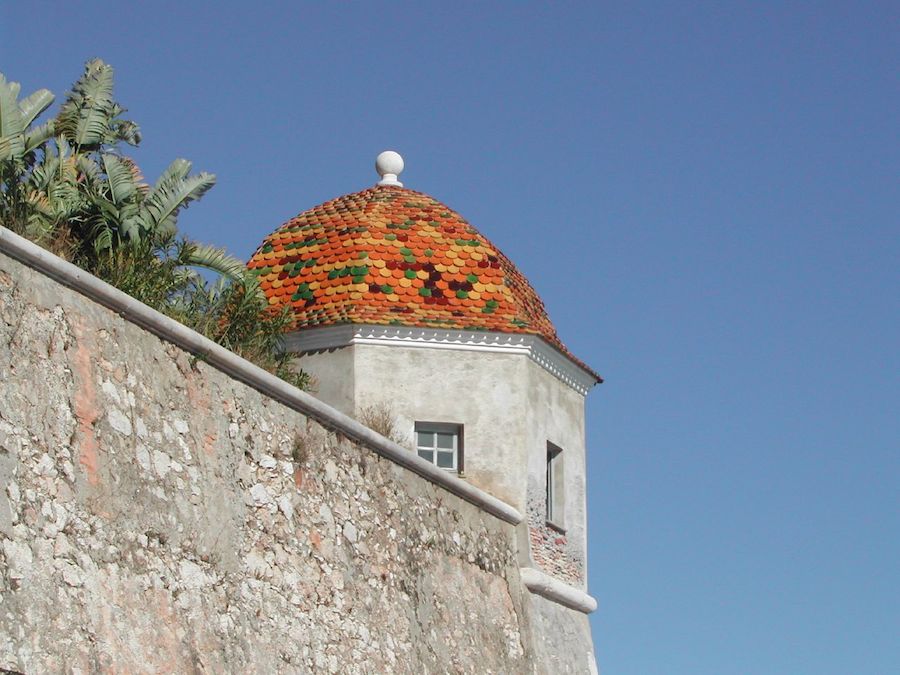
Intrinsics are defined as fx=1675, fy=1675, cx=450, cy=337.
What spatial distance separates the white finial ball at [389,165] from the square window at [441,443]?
355cm

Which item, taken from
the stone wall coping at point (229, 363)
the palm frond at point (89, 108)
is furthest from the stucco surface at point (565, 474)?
the palm frond at point (89, 108)

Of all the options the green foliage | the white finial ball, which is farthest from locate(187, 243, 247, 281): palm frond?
the white finial ball

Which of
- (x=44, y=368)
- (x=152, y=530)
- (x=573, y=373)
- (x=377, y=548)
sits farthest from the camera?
(x=573, y=373)

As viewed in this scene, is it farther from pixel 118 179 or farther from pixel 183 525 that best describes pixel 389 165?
pixel 183 525

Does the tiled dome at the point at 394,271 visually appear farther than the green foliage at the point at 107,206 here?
Yes

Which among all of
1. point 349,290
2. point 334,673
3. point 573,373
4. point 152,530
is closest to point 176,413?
point 152,530

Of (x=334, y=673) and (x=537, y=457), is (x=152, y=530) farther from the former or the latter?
(x=537, y=457)

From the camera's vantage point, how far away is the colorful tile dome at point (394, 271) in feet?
56.9

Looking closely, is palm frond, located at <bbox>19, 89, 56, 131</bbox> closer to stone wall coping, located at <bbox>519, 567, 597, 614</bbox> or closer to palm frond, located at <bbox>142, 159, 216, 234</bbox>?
palm frond, located at <bbox>142, 159, 216, 234</bbox>

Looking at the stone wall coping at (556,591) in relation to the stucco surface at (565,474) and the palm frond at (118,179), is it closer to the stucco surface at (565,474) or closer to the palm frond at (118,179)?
the stucco surface at (565,474)

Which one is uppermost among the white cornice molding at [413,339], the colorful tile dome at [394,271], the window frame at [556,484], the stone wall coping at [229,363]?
the colorful tile dome at [394,271]

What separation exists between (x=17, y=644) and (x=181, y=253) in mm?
5882

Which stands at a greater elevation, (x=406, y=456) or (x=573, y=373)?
(x=573, y=373)

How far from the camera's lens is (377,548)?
14.1 metres
